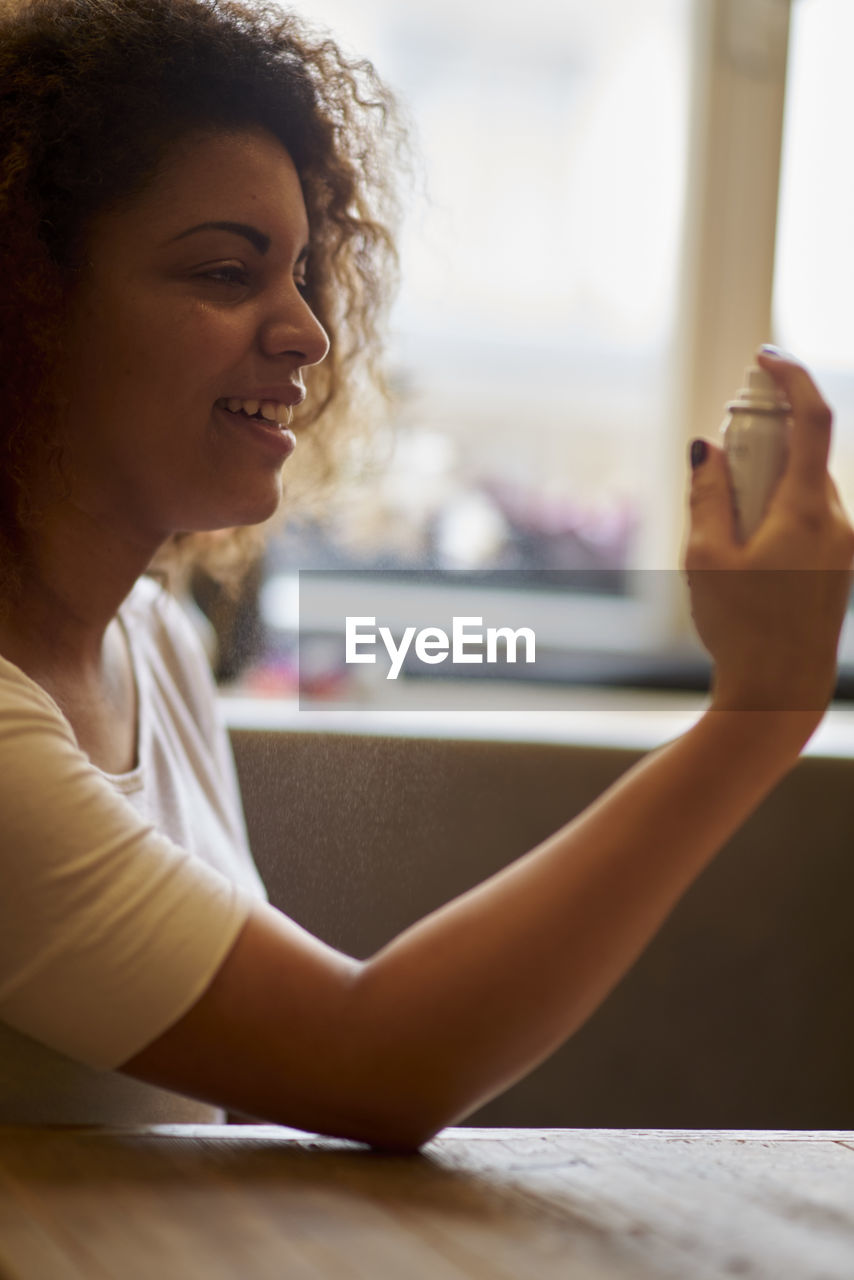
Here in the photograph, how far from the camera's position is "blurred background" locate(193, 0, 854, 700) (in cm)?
87

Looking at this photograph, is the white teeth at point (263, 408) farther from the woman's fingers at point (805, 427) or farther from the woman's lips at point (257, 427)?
the woman's fingers at point (805, 427)

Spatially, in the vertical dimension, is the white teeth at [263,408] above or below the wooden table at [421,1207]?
above

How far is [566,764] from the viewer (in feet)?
2.65

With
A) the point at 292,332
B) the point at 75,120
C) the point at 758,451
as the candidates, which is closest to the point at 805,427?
the point at 758,451

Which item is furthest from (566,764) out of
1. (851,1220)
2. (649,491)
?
(851,1220)

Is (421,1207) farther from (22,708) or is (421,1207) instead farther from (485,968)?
(22,708)

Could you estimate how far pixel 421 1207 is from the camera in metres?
0.41

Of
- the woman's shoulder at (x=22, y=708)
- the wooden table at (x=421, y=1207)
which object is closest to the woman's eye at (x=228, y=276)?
the woman's shoulder at (x=22, y=708)

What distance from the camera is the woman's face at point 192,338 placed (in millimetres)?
596

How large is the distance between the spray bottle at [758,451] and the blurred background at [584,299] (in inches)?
12.9

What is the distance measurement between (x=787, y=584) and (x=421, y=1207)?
0.28 meters

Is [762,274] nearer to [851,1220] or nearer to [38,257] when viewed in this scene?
[38,257]

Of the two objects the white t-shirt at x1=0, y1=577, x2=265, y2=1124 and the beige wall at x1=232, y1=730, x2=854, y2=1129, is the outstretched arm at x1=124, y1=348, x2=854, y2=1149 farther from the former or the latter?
the beige wall at x1=232, y1=730, x2=854, y2=1129

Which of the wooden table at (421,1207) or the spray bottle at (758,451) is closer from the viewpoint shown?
the wooden table at (421,1207)
